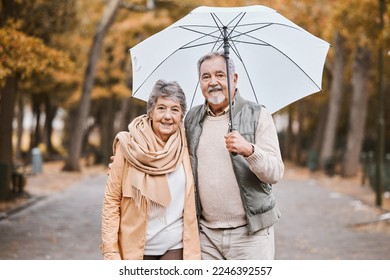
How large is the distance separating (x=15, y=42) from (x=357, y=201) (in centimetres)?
942

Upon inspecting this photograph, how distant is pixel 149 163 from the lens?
158 inches

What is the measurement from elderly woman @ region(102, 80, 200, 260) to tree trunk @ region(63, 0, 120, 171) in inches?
933

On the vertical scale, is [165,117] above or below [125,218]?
above

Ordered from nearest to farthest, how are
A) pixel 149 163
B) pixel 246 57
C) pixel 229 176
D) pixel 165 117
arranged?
pixel 149 163
pixel 165 117
pixel 229 176
pixel 246 57

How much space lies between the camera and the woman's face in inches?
163

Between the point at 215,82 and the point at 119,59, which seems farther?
→ the point at 119,59

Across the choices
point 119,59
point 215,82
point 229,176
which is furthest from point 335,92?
point 229,176

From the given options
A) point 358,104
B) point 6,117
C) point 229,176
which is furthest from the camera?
point 358,104

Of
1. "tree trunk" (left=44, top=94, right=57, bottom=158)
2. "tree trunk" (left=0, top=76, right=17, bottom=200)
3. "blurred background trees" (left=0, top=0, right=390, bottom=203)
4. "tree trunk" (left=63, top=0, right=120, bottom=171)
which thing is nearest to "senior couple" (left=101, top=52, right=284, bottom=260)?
"blurred background trees" (left=0, top=0, right=390, bottom=203)

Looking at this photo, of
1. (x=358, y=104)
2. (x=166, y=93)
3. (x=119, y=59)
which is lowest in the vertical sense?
(x=358, y=104)

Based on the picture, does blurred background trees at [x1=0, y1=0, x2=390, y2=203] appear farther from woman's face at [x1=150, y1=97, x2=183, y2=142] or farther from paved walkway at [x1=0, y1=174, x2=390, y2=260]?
woman's face at [x1=150, y1=97, x2=183, y2=142]

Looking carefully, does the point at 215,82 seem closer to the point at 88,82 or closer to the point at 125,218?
the point at 125,218

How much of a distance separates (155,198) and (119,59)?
99.6ft

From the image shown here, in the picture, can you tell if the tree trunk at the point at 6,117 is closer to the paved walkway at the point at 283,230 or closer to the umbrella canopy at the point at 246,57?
the paved walkway at the point at 283,230
